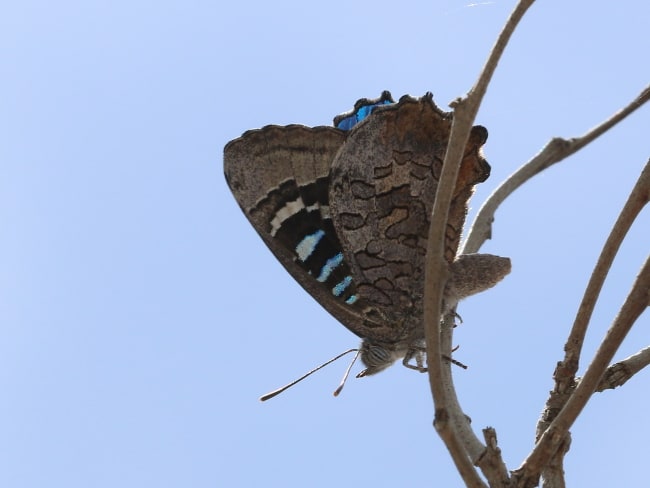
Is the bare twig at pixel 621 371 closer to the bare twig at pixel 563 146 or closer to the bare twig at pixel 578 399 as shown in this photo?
the bare twig at pixel 578 399

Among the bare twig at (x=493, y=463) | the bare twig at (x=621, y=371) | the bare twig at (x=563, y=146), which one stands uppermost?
the bare twig at (x=563, y=146)

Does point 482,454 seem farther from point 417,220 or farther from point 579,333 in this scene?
point 417,220

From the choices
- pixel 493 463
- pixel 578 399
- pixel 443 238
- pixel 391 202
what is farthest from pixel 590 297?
pixel 391 202

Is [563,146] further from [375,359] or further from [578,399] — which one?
[375,359]

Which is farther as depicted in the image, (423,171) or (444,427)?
(423,171)

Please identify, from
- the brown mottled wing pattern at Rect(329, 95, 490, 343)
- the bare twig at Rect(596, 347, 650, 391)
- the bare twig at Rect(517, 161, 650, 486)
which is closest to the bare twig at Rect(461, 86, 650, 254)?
the bare twig at Rect(517, 161, 650, 486)

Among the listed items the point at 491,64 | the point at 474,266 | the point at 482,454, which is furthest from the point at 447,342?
the point at 491,64

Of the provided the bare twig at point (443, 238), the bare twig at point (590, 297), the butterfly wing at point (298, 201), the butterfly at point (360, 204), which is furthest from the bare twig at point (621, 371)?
the butterfly wing at point (298, 201)
